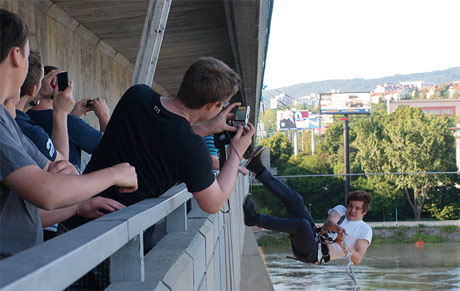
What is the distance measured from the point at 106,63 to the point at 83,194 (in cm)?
1101

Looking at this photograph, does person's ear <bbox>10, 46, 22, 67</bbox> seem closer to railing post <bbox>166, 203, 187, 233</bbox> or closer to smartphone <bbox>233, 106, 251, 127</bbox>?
smartphone <bbox>233, 106, 251, 127</bbox>

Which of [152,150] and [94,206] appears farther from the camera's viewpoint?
[152,150]

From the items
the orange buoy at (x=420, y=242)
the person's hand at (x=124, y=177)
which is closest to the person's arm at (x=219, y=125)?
the person's hand at (x=124, y=177)

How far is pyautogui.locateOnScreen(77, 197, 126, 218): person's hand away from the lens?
2693 millimetres

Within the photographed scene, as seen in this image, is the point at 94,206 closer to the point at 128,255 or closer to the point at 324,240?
the point at 128,255

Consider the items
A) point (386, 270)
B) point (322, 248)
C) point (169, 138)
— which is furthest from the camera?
point (386, 270)

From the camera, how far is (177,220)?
12.1 ft

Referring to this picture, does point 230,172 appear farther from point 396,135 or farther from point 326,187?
point 396,135

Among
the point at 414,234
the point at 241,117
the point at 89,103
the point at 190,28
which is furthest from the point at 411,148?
the point at 241,117

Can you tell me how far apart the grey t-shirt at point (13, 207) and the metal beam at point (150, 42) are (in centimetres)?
451

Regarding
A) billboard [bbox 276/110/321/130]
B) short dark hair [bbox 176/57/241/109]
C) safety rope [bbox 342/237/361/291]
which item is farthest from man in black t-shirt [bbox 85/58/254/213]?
billboard [bbox 276/110/321/130]

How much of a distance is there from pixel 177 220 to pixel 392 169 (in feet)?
274

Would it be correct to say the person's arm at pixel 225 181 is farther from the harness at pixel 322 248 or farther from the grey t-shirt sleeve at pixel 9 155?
the harness at pixel 322 248

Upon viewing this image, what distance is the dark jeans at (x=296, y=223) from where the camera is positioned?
846cm
